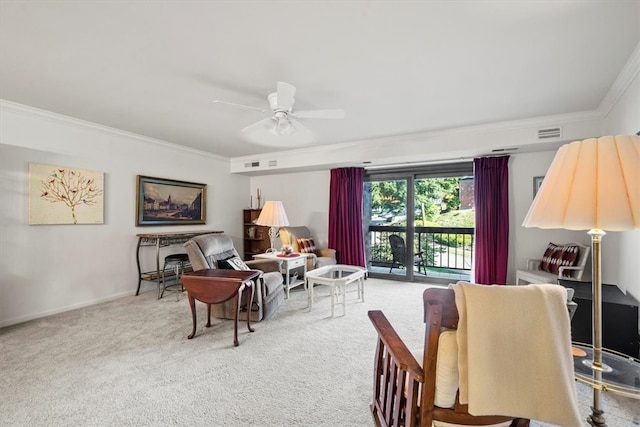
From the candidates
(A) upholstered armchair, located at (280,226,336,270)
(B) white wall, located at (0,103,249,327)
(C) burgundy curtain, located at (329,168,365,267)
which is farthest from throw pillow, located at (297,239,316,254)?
(B) white wall, located at (0,103,249,327)

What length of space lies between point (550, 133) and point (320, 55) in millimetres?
3017

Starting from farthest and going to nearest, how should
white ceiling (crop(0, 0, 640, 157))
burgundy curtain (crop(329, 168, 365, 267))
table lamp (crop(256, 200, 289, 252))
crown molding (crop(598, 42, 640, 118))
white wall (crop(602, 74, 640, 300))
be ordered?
burgundy curtain (crop(329, 168, 365, 267)) → table lamp (crop(256, 200, 289, 252)) → white wall (crop(602, 74, 640, 300)) → crown molding (crop(598, 42, 640, 118)) → white ceiling (crop(0, 0, 640, 157))

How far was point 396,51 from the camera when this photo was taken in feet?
6.47

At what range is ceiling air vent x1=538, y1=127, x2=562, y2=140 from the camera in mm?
3283

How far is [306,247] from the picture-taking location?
4.86 m

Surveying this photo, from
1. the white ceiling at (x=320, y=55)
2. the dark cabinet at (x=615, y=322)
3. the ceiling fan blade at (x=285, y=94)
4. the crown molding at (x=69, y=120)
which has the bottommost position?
the dark cabinet at (x=615, y=322)

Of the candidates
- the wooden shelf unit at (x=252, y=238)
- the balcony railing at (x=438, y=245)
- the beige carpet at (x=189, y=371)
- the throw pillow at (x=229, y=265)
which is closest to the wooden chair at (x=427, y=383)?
the beige carpet at (x=189, y=371)

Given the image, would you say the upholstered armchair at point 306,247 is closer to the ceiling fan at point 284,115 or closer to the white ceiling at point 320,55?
the ceiling fan at point 284,115

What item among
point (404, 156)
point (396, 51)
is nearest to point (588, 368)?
point (396, 51)

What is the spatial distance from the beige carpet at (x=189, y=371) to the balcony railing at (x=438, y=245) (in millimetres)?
1947

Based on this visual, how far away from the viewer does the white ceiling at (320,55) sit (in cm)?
160

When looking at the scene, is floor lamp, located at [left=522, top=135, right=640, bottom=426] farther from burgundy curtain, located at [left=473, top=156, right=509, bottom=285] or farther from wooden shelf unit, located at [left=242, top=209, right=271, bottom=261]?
wooden shelf unit, located at [left=242, top=209, right=271, bottom=261]

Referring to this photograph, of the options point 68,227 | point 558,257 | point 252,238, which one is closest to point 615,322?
point 558,257

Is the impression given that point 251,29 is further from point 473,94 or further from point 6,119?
point 6,119
